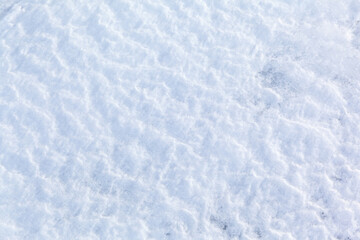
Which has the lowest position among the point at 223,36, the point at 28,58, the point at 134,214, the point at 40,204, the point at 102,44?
the point at 40,204

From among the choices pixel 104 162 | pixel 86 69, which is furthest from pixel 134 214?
pixel 86 69

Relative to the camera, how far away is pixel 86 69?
422 cm

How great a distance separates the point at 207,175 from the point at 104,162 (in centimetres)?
102

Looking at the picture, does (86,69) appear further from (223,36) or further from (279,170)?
(279,170)

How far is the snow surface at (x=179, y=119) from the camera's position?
3.52 meters

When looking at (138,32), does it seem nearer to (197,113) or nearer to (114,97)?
(114,97)

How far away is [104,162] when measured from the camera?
377cm

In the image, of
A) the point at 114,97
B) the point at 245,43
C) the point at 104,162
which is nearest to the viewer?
the point at 104,162

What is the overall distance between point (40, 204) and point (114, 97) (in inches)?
50.8

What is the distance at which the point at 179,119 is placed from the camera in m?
3.95

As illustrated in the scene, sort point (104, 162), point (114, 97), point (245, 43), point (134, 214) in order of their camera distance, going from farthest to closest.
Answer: point (245, 43) → point (114, 97) → point (104, 162) → point (134, 214)

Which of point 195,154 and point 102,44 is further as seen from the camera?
point 102,44

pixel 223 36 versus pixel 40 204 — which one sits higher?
pixel 223 36

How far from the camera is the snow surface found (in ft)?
11.6
